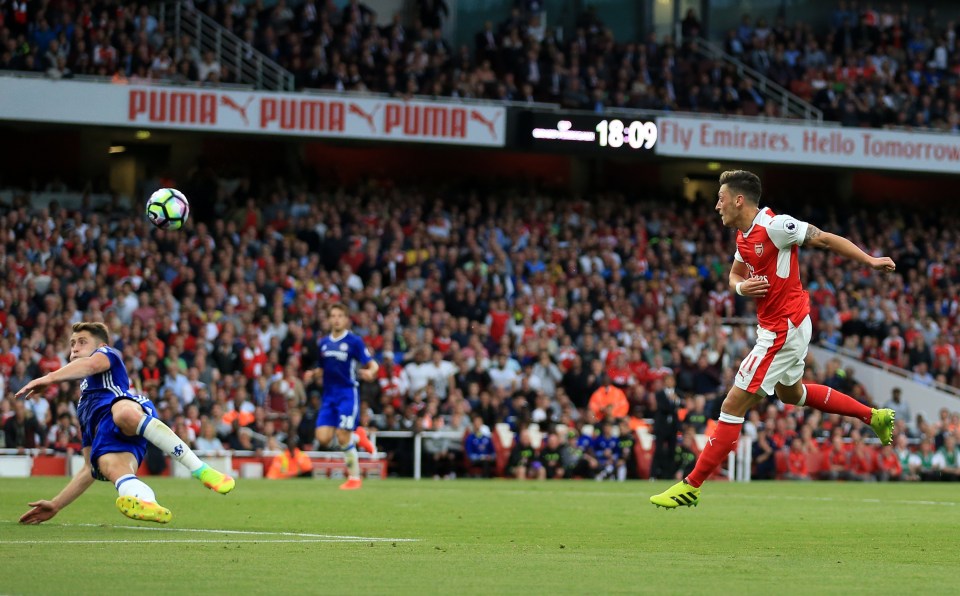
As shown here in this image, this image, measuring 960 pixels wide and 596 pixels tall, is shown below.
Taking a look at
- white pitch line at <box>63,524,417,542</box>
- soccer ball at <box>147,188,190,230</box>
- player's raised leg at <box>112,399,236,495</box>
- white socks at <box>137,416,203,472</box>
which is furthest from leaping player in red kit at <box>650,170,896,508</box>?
soccer ball at <box>147,188,190,230</box>

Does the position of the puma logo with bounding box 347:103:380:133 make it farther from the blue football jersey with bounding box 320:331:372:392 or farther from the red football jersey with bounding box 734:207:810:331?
the red football jersey with bounding box 734:207:810:331

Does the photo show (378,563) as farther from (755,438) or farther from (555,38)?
(555,38)

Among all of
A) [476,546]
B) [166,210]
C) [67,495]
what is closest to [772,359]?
[476,546]

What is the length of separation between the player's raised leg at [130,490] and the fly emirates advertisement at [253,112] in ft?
60.4

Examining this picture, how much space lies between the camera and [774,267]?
10742mm

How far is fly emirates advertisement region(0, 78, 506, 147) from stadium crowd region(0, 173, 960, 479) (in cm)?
151

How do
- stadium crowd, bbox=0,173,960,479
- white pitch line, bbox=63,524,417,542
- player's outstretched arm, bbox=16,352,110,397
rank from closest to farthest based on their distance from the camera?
player's outstretched arm, bbox=16,352,110,397 < white pitch line, bbox=63,524,417,542 < stadium crowd, bbox=0,173,960,479

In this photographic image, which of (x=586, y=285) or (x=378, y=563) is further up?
(x=586, y=285)

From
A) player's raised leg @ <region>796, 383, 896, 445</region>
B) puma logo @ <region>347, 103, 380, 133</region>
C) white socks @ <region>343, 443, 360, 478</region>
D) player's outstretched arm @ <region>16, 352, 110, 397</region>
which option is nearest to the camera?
player's outstretched arm @ <region>16, 352, 110, 397</region>

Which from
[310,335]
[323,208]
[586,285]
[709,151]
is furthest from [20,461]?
[709,151]

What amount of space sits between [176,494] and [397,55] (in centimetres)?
1698

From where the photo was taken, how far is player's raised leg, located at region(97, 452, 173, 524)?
9.89m

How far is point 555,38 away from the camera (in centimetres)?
3519

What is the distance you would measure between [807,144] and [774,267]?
23.7 meters
